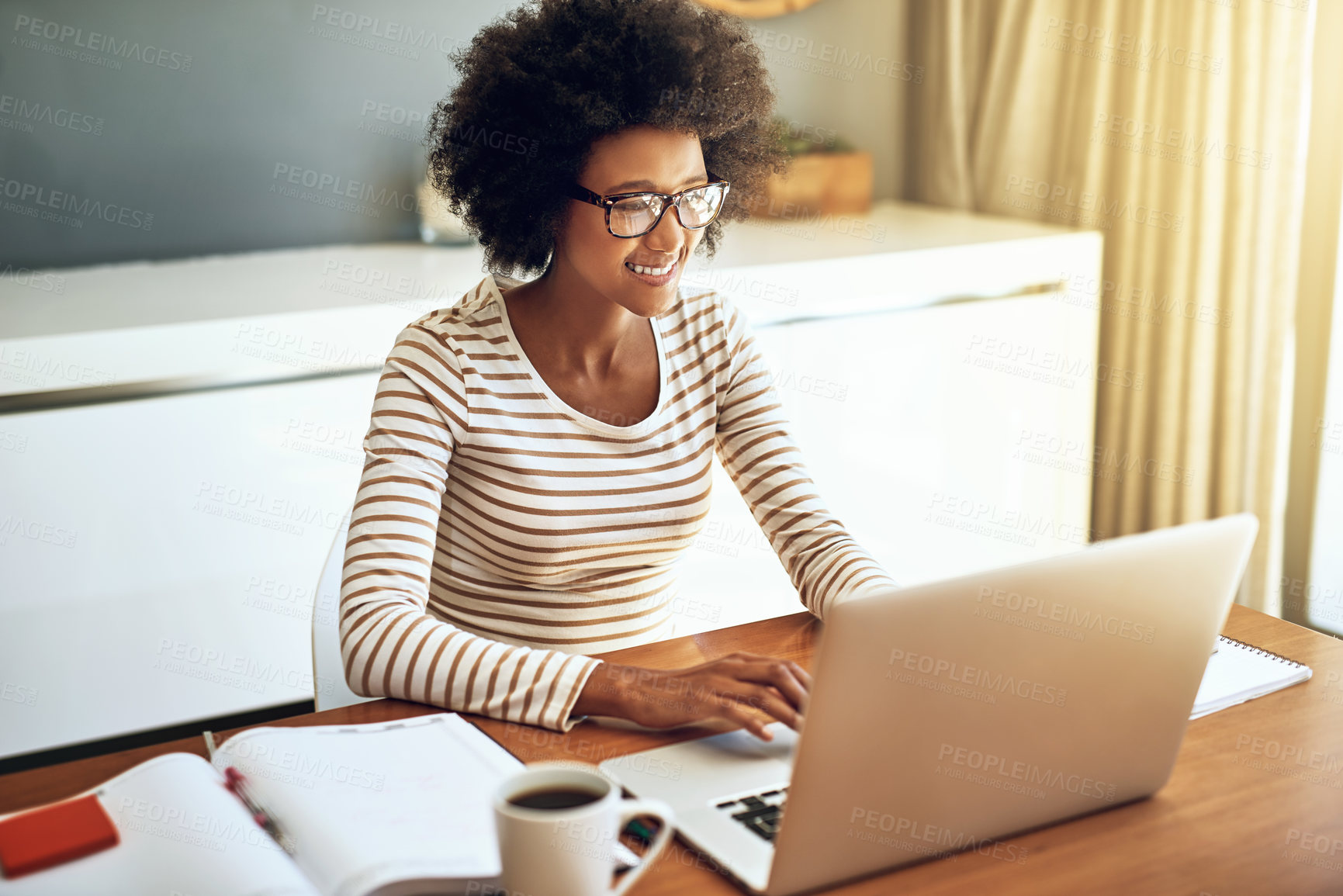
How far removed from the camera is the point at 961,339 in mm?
2586

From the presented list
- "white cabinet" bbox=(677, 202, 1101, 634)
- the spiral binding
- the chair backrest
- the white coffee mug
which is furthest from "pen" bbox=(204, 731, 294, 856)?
"white cabinet" bbox=(677, 202, 1101, 634)

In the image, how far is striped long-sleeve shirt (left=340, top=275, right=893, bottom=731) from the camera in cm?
122

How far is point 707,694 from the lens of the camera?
101 centimetres

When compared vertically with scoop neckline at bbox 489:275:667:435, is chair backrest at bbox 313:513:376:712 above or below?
below

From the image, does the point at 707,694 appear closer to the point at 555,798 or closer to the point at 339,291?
the point at 555,798

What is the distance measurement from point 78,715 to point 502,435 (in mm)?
1157

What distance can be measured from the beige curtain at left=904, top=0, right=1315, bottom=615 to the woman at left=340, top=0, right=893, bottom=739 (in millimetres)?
1408

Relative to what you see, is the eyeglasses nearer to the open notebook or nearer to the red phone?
the open notebook

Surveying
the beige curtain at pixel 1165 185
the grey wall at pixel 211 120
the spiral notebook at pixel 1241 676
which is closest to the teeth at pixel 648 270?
the spiral notebook at pixel 1241 676

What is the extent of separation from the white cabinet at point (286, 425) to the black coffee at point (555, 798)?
145 centimetres

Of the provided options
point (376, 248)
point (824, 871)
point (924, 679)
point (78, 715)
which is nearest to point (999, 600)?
point (924, 679)

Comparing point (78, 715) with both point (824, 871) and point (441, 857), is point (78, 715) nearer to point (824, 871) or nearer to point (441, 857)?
point (441, 857)

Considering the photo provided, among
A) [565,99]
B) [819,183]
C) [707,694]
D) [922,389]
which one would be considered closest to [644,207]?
[565,99]

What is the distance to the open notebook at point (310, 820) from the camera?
0.74 metres
